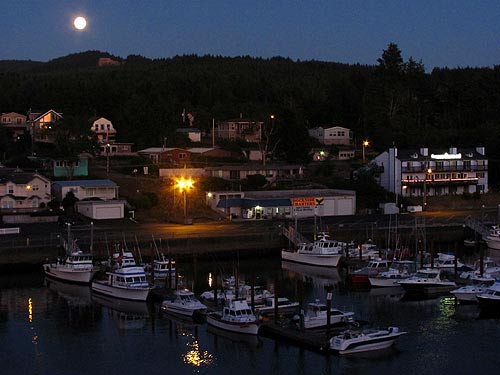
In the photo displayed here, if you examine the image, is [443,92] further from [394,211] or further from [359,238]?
[359,238]

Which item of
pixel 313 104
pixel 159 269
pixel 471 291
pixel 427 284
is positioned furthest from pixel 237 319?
pixel 313 104

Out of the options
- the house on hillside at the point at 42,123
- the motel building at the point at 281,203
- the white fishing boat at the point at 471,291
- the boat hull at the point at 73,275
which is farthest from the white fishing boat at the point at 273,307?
the house on hillside at the point at 42,123

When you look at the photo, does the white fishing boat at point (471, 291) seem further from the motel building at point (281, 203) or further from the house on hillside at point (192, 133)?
the house on hillside at point (192, 133)

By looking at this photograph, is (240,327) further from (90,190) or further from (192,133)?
(192,133)

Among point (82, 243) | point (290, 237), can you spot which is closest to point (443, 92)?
point (290, 237)

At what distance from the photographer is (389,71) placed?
322 feet

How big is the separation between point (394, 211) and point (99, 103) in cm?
4442

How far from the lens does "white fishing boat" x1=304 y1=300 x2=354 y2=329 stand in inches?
1340

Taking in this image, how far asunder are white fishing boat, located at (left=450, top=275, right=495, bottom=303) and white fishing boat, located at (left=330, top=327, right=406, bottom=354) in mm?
8528

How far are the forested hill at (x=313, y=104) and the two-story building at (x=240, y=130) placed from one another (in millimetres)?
1514

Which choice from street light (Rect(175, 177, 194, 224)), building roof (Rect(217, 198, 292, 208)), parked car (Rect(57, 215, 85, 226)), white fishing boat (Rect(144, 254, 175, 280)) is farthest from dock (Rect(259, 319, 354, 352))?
building roof (Rect(217, 198, 292, 208))

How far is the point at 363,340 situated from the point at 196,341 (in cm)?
647

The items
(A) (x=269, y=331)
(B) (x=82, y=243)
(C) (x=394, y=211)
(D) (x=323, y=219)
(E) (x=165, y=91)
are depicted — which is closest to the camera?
(A) (x=269, y=331)

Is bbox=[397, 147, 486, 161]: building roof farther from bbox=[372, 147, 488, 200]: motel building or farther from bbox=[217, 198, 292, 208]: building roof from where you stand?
bbox=[217, 198, 292, 208]: building roof
